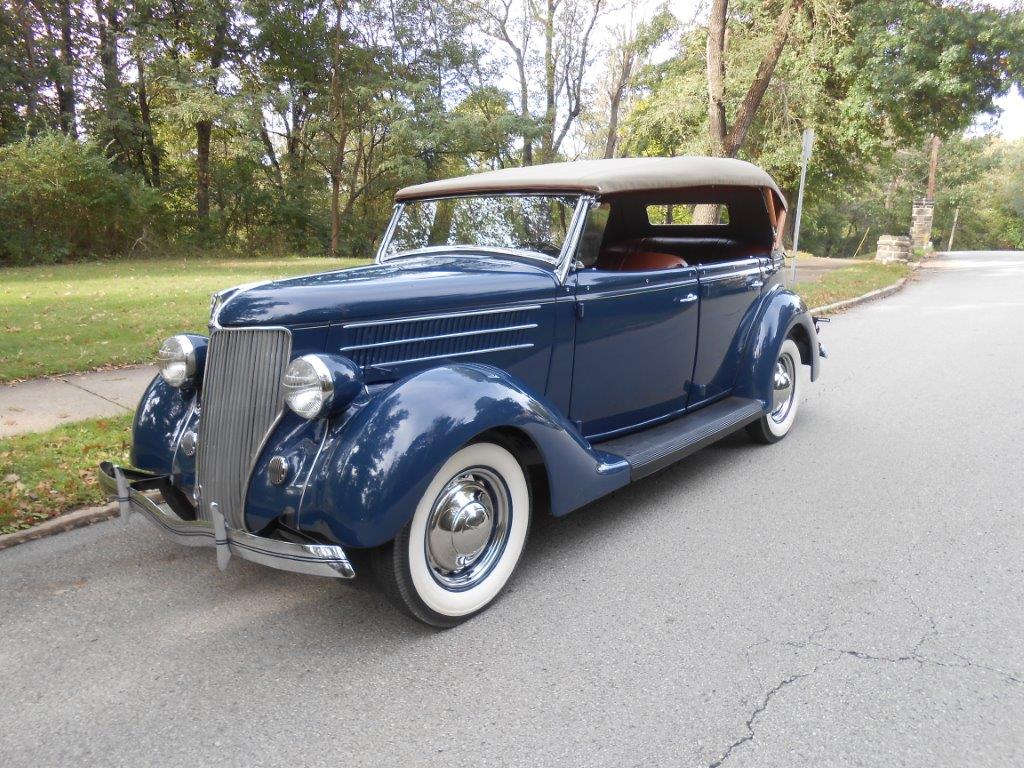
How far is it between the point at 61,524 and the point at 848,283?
47.5ft

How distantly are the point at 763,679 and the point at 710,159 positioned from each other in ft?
10.5

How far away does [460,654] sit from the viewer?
252 centimetres

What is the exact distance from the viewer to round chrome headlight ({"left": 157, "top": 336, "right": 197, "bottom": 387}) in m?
3.02

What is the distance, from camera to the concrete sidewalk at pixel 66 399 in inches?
190

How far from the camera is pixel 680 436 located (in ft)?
12.5

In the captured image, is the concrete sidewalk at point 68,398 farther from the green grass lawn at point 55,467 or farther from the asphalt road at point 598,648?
the asphalt road at point 598,648

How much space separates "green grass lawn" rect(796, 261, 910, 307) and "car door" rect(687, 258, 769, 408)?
7382 mm

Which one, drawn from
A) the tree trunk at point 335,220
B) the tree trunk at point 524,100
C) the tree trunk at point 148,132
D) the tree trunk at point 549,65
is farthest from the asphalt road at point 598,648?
the tree trunk at point 549,65

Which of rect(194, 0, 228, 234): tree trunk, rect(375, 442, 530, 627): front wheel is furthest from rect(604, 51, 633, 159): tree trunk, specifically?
rect(375, 442, 530, 627): front wheel

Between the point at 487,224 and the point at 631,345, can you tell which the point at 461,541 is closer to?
the point at 631,345

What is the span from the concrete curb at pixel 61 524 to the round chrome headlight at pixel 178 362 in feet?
3.57

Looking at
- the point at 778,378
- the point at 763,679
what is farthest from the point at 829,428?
the point at 763,679

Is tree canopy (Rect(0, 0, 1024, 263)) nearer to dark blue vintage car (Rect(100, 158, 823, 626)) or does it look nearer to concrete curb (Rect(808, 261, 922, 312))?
concrete curb (Rect(808, 261, 922, 312))

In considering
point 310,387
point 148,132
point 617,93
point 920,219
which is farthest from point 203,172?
point 920,219
